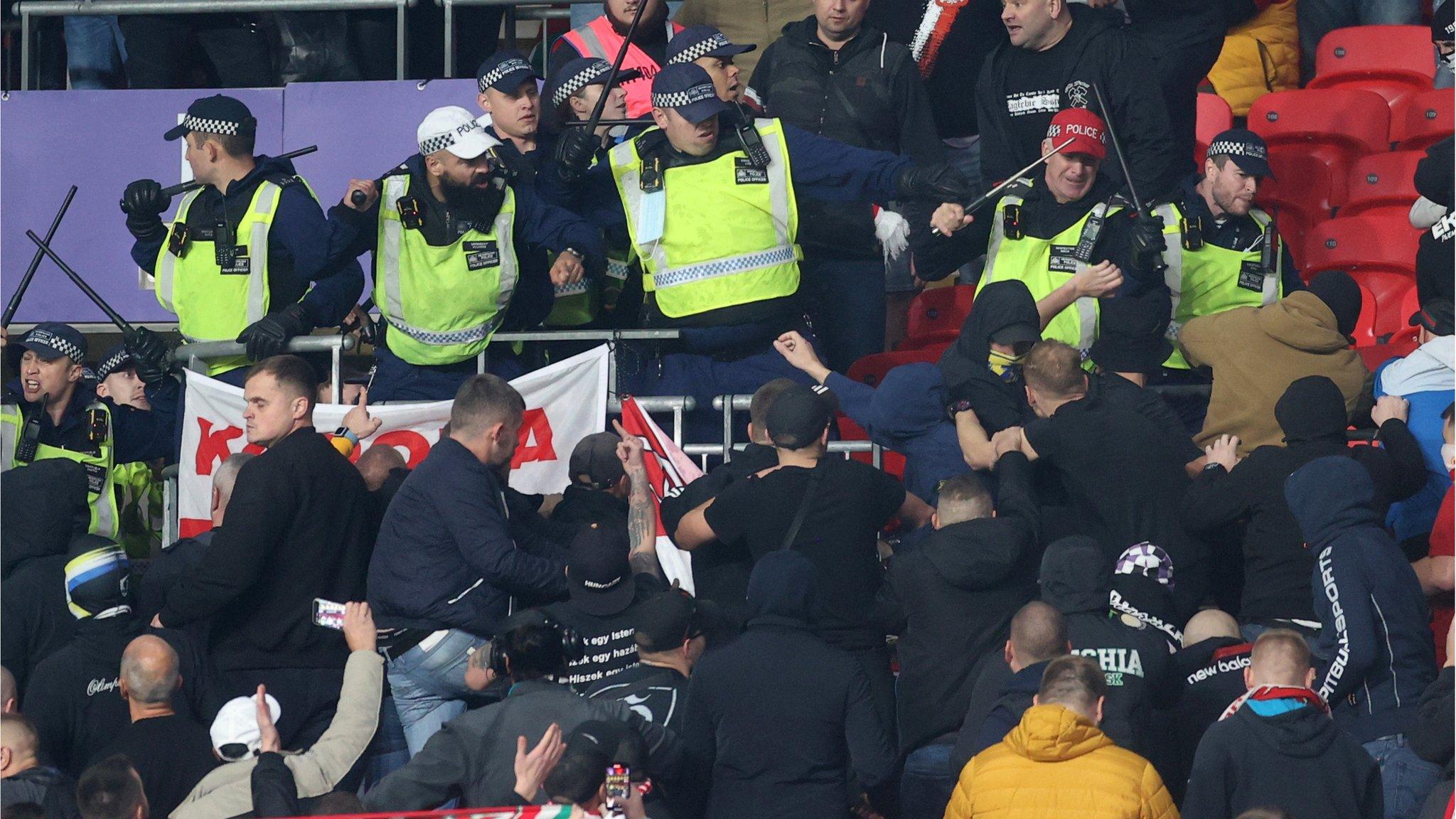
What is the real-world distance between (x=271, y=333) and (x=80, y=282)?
1.74m

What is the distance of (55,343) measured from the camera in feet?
35.8

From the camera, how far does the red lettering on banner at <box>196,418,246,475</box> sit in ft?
32.8

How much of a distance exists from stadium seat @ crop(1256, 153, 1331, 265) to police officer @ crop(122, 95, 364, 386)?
5.79 metres

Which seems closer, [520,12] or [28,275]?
[28,275]

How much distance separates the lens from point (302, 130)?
12227 millimetres

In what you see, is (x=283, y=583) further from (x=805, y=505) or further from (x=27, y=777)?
(x=805, y=505)

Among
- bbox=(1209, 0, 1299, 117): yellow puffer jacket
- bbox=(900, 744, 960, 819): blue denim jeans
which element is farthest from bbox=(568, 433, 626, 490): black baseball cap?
bbox=(1209, 0, 1299, 117): yellow puffer jacket

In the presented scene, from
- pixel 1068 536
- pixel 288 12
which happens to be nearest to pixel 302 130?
pixel 288 12

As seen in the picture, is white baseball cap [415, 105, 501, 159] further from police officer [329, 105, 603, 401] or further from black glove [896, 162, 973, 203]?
black glove [896, 162, 973, 203]

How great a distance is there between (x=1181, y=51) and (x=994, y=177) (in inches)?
58.1

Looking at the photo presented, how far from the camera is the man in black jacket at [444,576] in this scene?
26.6 ft

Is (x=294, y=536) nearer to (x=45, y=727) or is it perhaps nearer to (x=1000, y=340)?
(x=45, y=727)

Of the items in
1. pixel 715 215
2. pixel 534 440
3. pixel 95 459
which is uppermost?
pixel 715 215

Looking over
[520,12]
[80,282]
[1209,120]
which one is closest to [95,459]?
[80,282]
